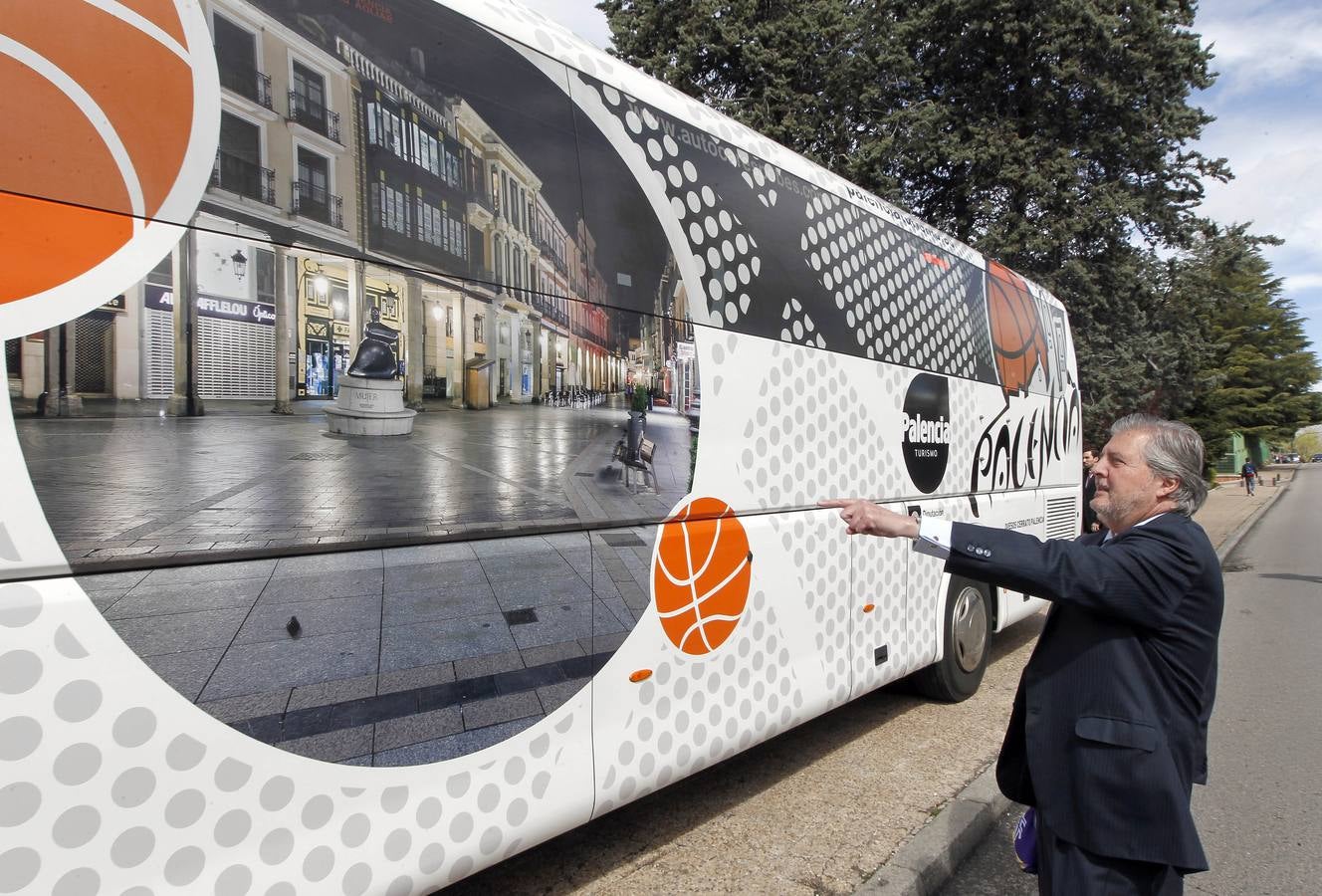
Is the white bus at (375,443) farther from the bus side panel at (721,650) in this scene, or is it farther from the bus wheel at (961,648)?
the bus wheel at (961,648)

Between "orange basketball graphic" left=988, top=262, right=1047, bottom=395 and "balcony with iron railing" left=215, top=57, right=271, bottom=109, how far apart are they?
5038 mm

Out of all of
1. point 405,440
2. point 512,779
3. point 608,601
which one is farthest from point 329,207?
point 512,779

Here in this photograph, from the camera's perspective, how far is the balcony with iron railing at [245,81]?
179 centimetres

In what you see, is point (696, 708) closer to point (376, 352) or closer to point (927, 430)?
point (376, 352)

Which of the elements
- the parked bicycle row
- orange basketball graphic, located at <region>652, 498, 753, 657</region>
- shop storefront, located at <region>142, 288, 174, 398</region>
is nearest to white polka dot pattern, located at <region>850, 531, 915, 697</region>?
orange basketball graphic, located at <region>652, 498, 753, 657</region>

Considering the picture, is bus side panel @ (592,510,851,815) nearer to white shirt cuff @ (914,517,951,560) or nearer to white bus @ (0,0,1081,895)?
white bus @ (0,0,1081,895)

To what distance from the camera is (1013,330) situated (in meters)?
6.00

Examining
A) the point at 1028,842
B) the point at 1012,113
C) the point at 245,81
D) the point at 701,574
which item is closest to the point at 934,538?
the point at 1028,842

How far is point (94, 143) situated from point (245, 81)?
15.4 inches

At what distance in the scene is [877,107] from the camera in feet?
51.4

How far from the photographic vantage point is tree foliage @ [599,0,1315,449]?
14.2m

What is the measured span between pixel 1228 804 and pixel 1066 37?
563 inches

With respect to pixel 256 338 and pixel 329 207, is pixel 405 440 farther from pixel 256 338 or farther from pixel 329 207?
pixel 329 207

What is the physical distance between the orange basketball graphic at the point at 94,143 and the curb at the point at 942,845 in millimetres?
3156
